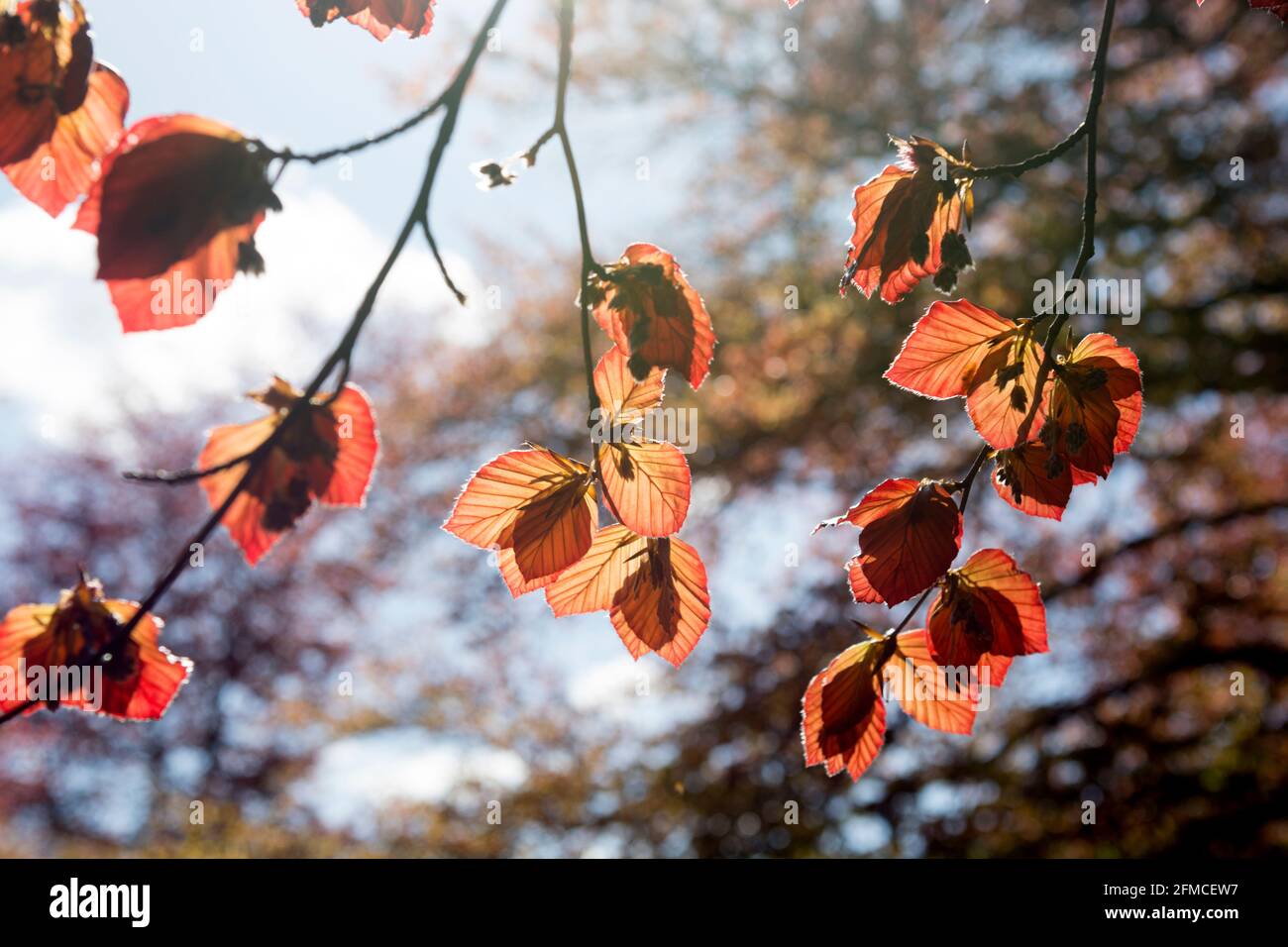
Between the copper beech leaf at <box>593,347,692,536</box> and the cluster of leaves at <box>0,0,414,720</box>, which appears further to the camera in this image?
the copper beech leaf at <box>593,347,692,536</box>

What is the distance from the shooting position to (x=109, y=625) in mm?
591

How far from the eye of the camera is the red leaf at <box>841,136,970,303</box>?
2.10 feet

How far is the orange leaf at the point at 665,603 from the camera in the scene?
655 millimetres

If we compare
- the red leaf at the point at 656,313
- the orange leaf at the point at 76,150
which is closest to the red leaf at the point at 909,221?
the red leaf at the point at 656,313

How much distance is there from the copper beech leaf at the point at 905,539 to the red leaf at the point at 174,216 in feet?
1.32

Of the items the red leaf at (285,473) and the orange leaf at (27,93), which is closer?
the orange leaf at (27,93)

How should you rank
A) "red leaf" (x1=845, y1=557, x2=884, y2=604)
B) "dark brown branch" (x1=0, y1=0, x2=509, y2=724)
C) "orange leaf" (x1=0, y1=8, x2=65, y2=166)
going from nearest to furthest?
"dark brown branch" (x1=0, y1=0, x2=509, y2=724), "orange leaf" (x1=0, y1=8, x2=65, y2=166), "red leaf" (x1=845, y1=557, x2=884, y2=604)

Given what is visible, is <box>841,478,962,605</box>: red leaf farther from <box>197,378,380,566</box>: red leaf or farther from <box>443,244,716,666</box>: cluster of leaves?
<box>197,378,380,566</box>: red leaf

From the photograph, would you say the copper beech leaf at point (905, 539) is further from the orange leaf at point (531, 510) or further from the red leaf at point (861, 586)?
the orange leaf at point (531, 510)

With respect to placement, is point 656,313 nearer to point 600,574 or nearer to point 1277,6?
point 600,574

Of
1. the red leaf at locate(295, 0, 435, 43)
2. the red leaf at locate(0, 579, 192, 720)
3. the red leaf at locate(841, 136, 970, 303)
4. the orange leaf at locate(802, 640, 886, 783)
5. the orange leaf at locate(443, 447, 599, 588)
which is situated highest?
the red leaf at locate(295, 0, 435, 43)

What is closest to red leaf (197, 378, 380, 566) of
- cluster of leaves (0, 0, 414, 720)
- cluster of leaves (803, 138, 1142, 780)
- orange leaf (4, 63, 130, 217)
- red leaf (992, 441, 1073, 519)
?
cluster of leaves (0, 0, 414, 720)
